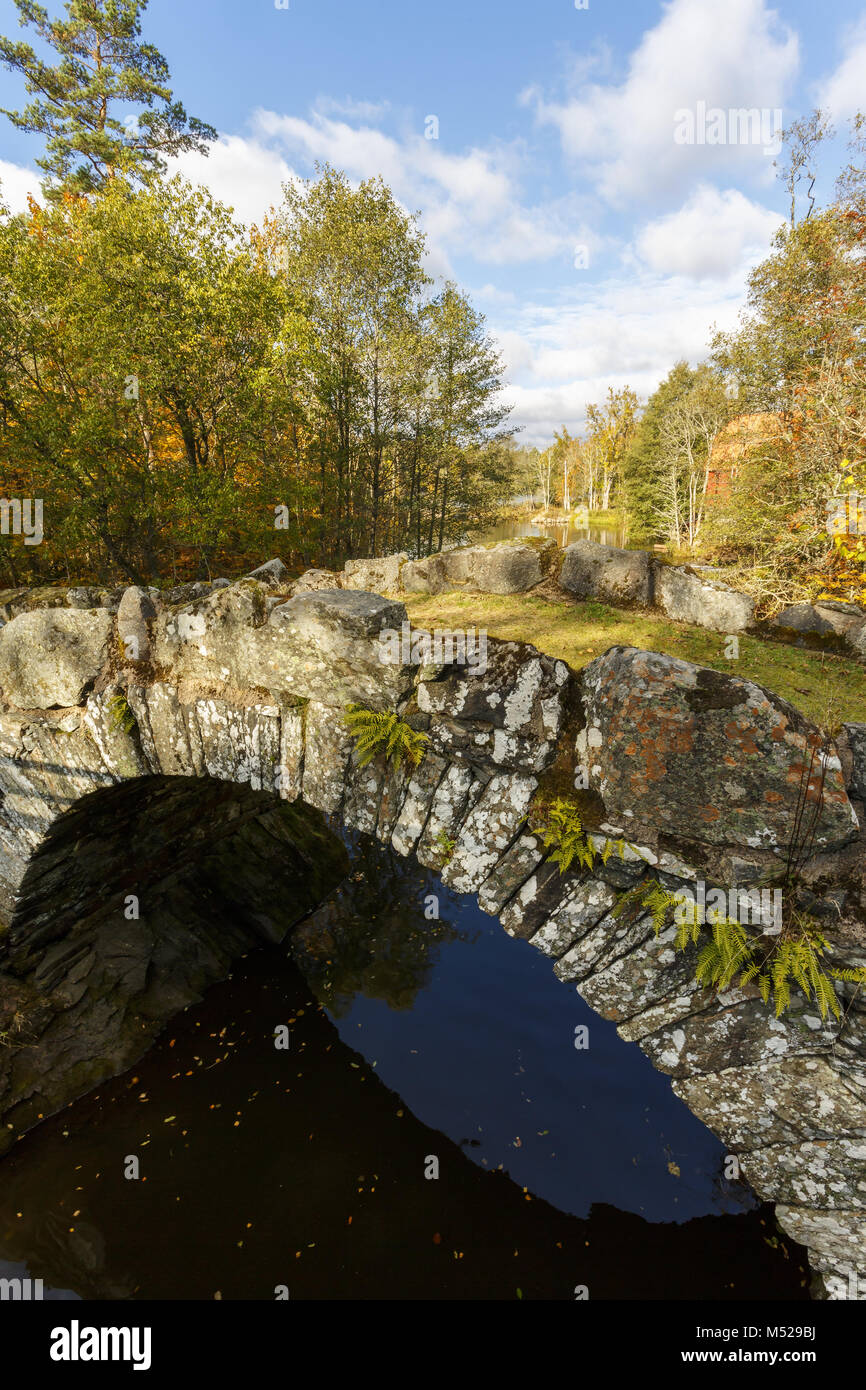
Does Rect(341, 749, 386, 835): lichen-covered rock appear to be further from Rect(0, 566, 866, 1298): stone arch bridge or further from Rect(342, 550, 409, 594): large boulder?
Rect(342, 550, 409, 594): large boulder

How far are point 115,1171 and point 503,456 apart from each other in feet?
86.6

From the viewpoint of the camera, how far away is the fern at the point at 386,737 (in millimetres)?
3959

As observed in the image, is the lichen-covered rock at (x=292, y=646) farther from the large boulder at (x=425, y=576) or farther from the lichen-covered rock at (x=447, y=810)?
the large boulder at (x=425, y=576)

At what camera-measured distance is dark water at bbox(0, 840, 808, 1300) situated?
14.5 ft

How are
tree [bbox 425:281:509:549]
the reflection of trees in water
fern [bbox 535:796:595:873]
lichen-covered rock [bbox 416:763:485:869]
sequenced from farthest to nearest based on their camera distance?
tree [bbox 425:281:509:549] < the reflection of trees in water < lichen-covered rock [bbox 416:763:485:869] < fern [bbox 535:796:595:873]

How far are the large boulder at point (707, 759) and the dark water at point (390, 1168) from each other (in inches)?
159

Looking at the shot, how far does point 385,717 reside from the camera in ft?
13.2

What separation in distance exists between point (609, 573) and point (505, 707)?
160 inches

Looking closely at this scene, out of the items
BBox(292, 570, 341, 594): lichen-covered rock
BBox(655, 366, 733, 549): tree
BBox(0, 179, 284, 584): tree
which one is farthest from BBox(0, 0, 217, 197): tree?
BBox(655, 366, 733, 549): tree

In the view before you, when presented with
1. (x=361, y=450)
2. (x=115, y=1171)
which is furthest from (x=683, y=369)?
(x=115, y=1171)

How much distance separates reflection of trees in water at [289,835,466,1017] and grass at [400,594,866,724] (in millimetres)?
5212

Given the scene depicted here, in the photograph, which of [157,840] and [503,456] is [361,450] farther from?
[157,840]

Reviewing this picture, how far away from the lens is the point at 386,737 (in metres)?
4.03

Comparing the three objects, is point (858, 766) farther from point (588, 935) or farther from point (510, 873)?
point (510, 873)
